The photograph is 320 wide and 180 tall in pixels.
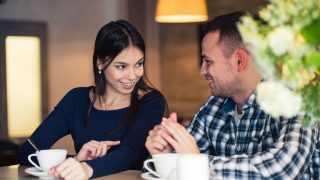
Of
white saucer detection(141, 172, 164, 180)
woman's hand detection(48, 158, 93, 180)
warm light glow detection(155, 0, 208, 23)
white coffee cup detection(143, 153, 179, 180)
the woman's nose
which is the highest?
warm light glow detection(155, 0, 208, 23)

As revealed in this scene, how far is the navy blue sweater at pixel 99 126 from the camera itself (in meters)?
2.11

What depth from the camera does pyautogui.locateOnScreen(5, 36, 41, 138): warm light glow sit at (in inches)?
195

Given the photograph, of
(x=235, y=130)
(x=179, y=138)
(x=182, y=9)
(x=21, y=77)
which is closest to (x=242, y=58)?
(x=235, y=130)

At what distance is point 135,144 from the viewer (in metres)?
2.09

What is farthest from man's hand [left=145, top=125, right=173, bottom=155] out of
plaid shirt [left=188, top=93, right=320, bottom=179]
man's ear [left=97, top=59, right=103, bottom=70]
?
man's ear [left=97, top=59, right=103, bottom=70]

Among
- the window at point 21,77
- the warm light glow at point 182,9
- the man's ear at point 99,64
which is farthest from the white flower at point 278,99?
the window at point 21,77

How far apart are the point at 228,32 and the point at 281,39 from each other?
3.12 ft

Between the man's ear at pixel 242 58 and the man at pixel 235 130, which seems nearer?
the man at pixel 235 130

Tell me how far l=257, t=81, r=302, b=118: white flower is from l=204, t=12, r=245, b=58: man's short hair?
0.89 metres

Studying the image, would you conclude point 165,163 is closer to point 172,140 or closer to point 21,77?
point 172,140

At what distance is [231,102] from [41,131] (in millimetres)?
826

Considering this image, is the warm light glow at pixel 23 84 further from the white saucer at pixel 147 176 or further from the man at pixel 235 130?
the white saucer at pixel 147 176

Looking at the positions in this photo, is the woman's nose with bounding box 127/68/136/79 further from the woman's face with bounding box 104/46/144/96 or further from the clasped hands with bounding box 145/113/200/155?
the clasped hands with bounding box 145/113/200/155

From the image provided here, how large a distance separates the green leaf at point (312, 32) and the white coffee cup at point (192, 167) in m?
0.46
